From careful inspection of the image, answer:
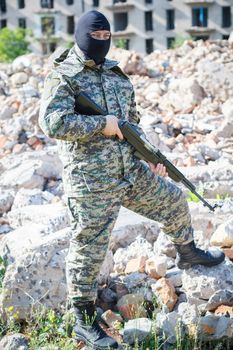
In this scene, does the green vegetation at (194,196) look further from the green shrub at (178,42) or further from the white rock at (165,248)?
the green shrub at (178,42)

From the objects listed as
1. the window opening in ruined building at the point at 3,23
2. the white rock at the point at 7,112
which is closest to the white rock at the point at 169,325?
the white rock at the point at 7,112

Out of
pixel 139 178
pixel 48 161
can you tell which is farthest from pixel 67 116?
pixel 48 161

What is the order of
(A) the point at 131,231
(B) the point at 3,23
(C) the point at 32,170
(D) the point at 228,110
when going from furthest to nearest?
(B) the point at 3,23 < (D) the point at 228,110 < (C) the point at 32,170 < (A) the point at 131,231

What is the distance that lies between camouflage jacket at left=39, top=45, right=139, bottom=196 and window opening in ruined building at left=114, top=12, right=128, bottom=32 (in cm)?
4047

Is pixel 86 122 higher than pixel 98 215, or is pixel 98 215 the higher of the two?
pixel 86 122

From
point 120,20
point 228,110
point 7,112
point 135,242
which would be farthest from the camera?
point 120,20

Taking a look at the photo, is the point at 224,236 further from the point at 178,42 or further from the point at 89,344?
the point at 178,42

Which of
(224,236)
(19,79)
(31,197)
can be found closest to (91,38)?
(224,236)

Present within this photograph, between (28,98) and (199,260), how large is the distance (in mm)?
8291

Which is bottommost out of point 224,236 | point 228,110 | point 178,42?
point 178,42

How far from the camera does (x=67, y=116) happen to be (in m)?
3.38

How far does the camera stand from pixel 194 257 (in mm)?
4098

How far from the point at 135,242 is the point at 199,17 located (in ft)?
126

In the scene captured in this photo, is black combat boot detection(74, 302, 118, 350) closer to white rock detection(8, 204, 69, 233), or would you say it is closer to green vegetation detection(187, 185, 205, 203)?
white rock detection(8, 204, 69, 233)
